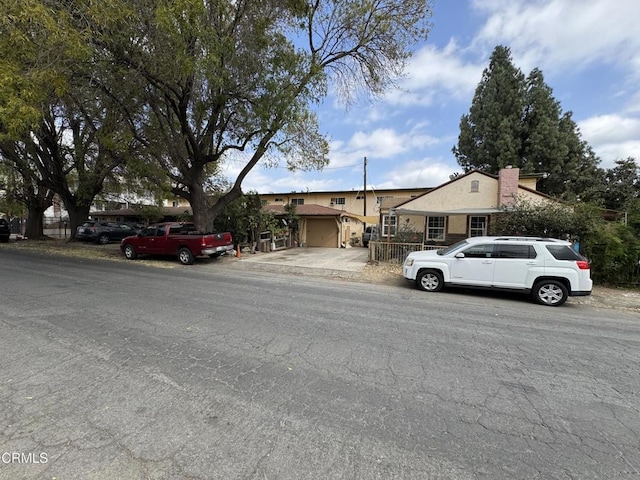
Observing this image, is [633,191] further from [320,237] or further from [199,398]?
[199,398]

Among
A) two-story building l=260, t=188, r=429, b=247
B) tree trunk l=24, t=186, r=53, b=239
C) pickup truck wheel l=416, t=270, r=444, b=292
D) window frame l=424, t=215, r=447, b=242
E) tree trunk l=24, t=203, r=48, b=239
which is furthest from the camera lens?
two-story building l=260, t=188, r=429, b=247

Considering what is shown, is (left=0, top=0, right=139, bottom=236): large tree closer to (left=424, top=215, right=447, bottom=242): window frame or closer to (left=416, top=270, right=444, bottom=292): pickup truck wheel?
(left=416, top=270, right=444, bottom=292): pickup truck wheel

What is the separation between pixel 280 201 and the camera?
110 ft

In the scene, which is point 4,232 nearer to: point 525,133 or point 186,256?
point 186,256

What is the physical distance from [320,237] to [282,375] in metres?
20.9

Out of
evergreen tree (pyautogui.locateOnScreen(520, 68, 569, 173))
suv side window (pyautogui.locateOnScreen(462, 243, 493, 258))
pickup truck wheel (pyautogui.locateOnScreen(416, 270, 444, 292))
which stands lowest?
pickup truck wheel (pyautogui.locateOnScreen(416, 270, 444, 292))

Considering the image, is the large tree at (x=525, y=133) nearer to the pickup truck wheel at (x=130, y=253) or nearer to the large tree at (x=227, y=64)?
the large tree at (x=227, y=64)

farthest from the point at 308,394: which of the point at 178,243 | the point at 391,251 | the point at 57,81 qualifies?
the point at 178,243

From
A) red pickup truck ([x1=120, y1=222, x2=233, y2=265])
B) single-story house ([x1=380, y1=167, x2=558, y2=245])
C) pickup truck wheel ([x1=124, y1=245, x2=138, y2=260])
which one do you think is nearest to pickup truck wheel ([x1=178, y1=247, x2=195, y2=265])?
red pickup truck ([x1=120, y1=222, x2=233, y2=265])

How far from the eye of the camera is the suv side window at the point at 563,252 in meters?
7.69

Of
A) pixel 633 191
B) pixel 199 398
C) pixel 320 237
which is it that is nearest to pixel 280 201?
pixel 320 237

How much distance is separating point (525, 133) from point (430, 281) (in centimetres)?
2493

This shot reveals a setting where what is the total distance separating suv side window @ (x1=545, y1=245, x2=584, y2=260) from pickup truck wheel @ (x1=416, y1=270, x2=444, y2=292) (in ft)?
8.98

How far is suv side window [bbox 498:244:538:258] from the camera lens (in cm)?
798
